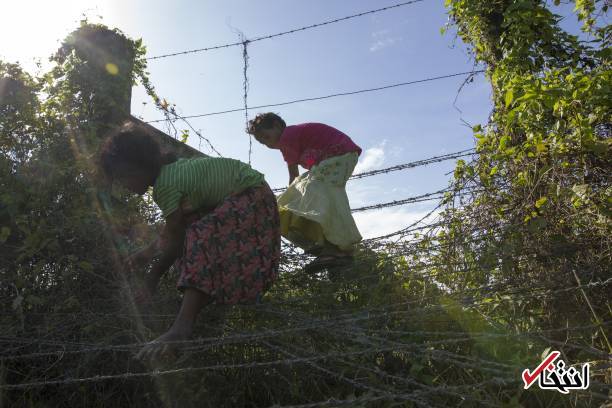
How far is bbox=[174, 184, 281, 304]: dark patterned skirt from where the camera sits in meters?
1.87

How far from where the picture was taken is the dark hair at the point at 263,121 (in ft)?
10.0

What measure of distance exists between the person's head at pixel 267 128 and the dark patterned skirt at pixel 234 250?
40.4 inches

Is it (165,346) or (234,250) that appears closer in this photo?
(165,346)

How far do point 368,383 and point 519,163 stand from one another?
142 cm

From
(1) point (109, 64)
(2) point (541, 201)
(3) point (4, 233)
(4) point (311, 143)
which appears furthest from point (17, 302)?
(2) point (541, 201)

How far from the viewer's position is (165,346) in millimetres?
1702

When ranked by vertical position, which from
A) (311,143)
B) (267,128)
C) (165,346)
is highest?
(267,128)

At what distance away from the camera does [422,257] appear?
260cm

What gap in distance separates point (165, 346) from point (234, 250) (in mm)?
464

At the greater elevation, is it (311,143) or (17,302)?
(311,143)

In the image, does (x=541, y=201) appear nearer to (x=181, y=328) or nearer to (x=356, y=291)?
(x=356, y=291)
